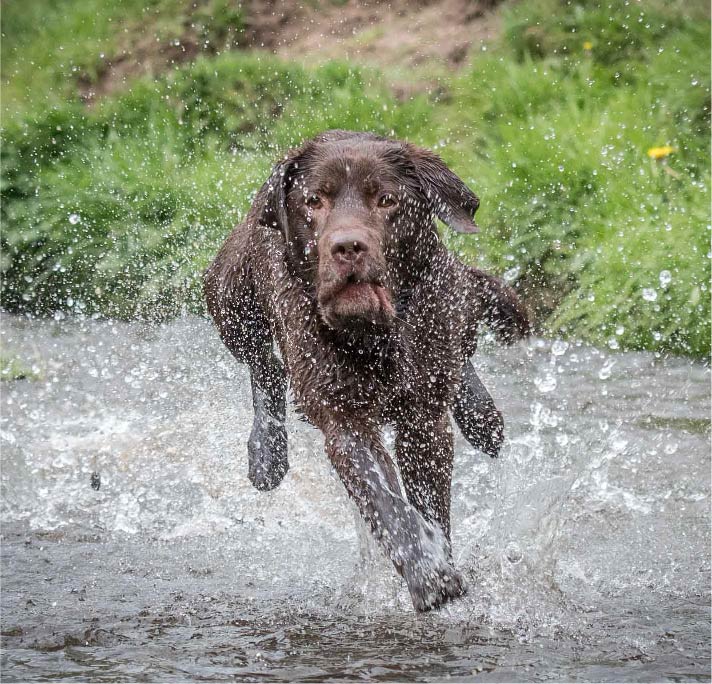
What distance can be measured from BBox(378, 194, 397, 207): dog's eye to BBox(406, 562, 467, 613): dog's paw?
1327 millimetres

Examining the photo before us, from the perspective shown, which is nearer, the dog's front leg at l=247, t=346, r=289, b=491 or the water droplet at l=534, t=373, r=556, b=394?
the dog's front leg at l=247, t=346, r=289, b=491

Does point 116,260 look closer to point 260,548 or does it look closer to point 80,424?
point 80,424

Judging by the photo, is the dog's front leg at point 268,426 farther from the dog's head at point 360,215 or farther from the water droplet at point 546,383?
the water droplet at point 546,383

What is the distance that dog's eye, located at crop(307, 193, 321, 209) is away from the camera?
4.50m

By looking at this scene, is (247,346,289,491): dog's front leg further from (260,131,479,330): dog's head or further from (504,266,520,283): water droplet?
(504,266,520,283): water droplet

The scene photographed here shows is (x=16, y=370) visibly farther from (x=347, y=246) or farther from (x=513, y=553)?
(x=347, y=246)

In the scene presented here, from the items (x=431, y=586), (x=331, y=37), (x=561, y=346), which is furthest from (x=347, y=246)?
(x=331, y=37)

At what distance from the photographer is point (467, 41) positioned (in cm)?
1212

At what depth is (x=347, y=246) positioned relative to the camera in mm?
4090

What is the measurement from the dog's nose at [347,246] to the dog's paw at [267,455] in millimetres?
1870

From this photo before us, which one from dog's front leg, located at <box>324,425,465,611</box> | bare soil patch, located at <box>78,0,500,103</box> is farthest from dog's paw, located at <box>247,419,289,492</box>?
bare soil patch, located at <box>78,0,500,103</box>

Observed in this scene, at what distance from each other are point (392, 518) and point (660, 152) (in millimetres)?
5854

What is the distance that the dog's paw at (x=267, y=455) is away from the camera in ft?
18.9

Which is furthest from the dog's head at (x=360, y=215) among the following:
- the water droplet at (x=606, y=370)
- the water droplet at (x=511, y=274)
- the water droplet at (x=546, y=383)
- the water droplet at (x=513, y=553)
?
the water droplet at (x=511, y=274)
